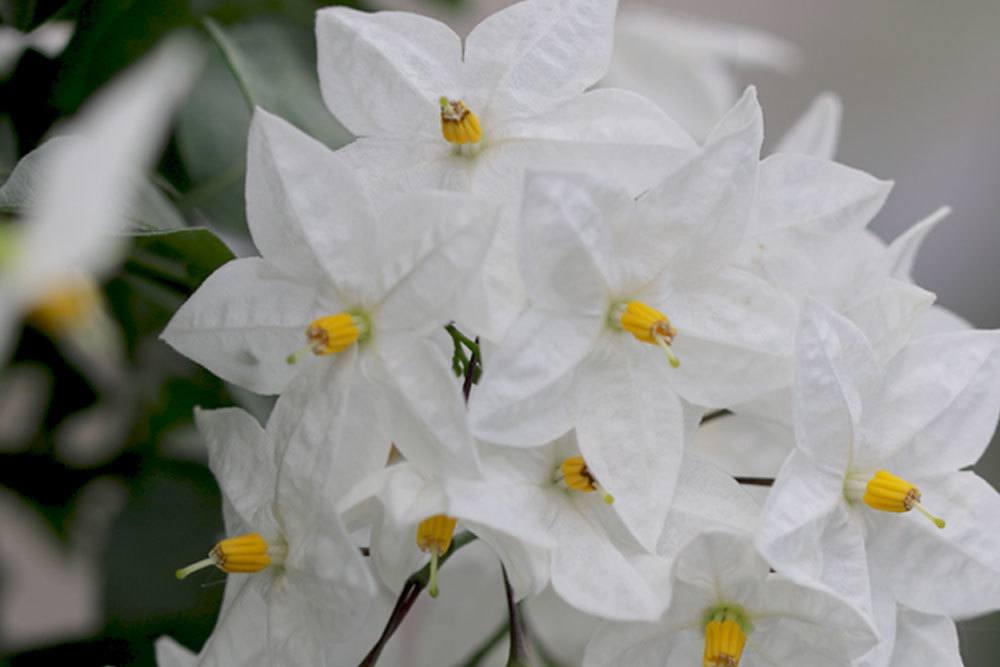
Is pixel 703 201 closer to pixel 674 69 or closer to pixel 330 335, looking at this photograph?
pixel 330 335

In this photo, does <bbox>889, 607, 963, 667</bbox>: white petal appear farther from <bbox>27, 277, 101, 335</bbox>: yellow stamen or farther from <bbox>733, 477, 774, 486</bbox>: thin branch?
<bbox>27, 277, 101, 335</bbox>: yellow stamen

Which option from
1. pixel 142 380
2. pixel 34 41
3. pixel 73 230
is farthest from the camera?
pixel 142 380

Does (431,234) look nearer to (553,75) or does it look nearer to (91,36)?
(553,75)

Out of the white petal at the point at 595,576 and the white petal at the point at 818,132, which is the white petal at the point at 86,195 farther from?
the white petal at the point at 818,132

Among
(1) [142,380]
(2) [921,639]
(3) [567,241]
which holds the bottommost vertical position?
(1) [142,380]

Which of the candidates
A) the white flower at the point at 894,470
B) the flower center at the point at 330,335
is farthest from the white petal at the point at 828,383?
the flower center at the point at 330,335

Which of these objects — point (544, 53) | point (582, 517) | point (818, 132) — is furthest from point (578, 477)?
point (818, 132)

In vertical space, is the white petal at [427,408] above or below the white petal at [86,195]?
below
